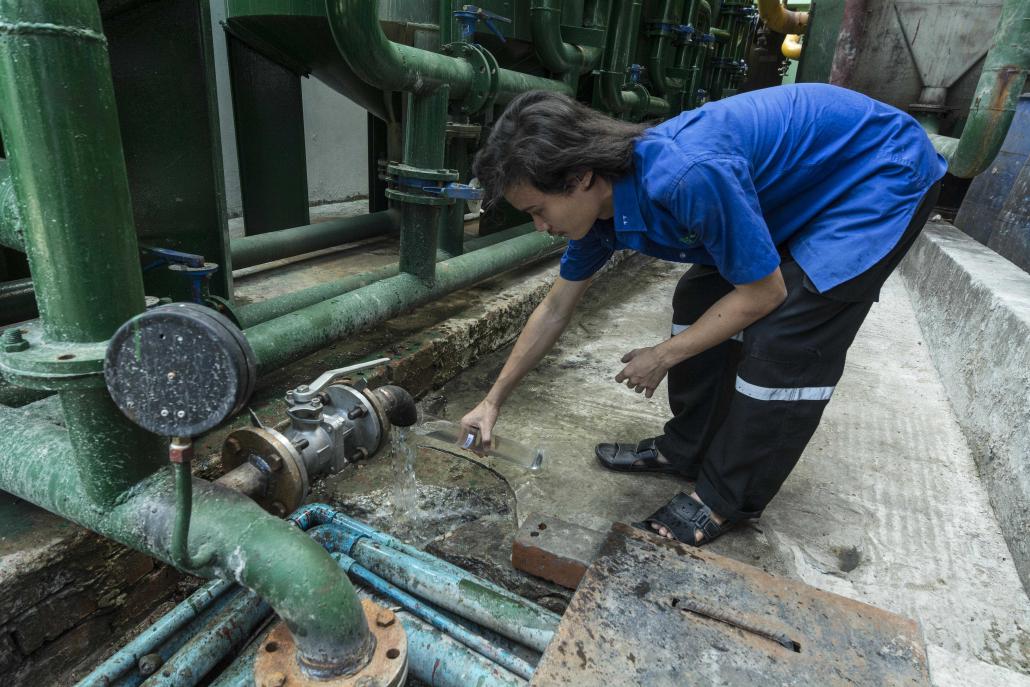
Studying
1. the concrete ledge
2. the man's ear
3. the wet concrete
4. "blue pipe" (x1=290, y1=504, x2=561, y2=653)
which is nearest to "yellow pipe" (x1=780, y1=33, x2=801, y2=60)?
the concrete ledge

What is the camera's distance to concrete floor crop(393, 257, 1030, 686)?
160 cm

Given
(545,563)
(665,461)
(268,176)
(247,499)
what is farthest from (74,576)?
(268,176)

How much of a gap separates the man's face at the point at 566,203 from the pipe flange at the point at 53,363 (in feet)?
2.91

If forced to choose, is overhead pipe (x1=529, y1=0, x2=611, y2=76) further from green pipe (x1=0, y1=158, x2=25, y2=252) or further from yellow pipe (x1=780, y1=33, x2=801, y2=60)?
yellow pipe (x1=780, y1=33, x2=801, y2=60)

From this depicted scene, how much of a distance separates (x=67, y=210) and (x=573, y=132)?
3.17 feet

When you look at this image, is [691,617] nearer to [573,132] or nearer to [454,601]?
[454,601]

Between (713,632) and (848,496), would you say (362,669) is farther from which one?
(848,496)

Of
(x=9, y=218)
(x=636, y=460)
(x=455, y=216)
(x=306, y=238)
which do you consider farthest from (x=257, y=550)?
(x=306, y=238)

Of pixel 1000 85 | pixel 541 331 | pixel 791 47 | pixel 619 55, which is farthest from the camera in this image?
pixel 791 47

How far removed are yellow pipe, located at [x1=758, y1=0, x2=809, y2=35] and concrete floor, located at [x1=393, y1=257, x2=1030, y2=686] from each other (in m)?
7.68

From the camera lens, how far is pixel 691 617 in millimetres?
1207

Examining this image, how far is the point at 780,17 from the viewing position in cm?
902

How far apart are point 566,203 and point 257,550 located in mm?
974

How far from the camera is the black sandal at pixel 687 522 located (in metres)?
1.76
